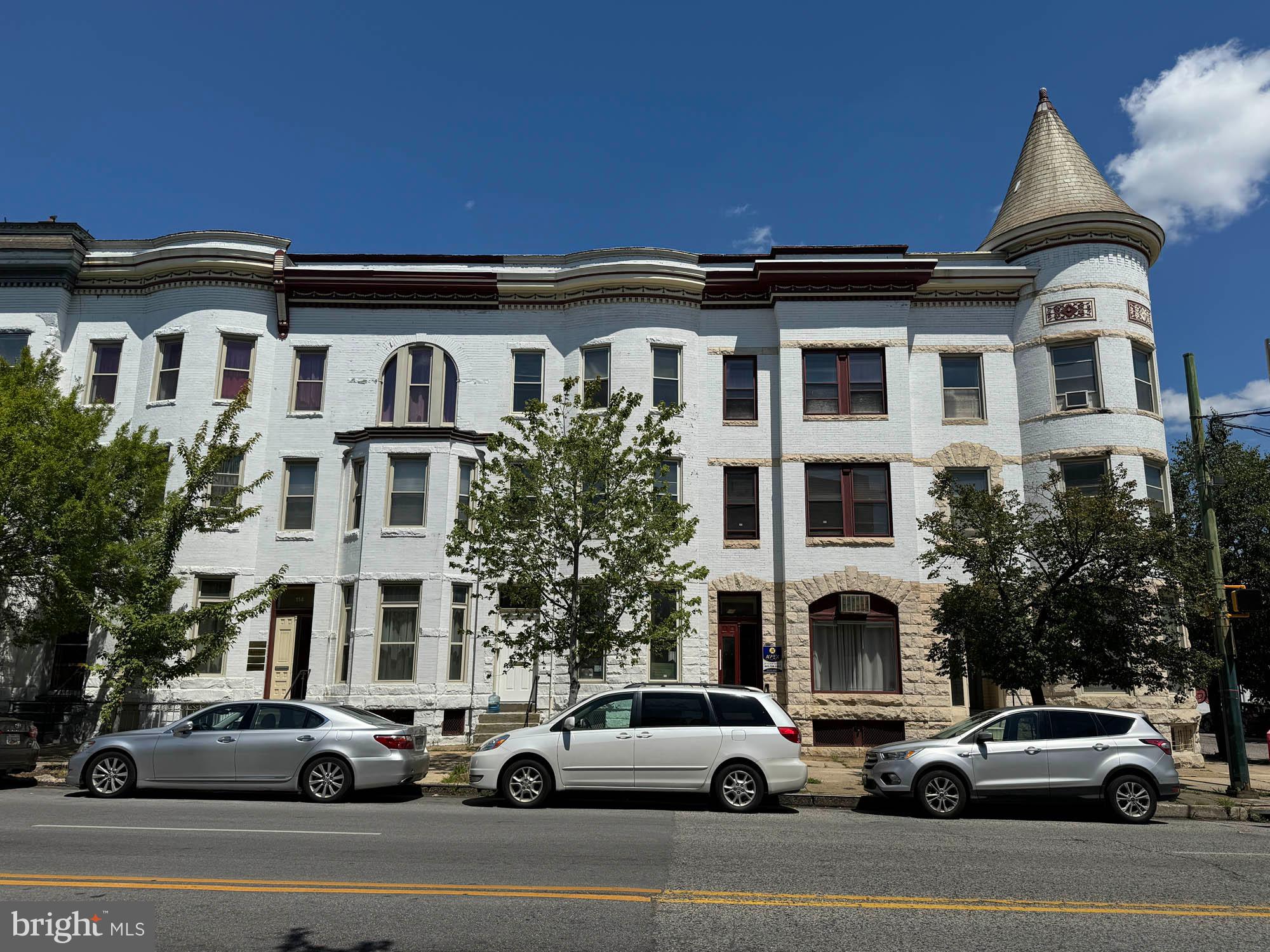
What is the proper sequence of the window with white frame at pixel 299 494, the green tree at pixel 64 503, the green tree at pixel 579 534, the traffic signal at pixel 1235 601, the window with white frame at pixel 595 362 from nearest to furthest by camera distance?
the traffic signal at pixel 1235 601, the green tree at pixel 579 534, the green tree at pixel 64 503, the window with white frame at pixel 299 494, the window with white frame at pixel 595 362

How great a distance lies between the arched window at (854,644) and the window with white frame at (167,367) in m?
16.2

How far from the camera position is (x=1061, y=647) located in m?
14.8

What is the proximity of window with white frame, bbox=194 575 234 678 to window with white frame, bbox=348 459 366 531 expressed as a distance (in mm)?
3050

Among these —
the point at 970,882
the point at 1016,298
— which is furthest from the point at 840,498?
the point at 970,882

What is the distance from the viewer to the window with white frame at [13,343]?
22.4 meters

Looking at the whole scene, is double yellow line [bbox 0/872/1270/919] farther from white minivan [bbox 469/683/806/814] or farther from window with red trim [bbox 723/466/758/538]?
window with red trim [bbox 723/466/758/538]

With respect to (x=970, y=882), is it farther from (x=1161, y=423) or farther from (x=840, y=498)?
(x=1161, y=423)

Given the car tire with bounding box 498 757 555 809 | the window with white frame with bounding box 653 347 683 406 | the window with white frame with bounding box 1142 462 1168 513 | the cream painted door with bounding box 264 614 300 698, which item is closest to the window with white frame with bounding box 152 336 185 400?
the cream painted door with bounding box 264 614 300 698

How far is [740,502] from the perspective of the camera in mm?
22062

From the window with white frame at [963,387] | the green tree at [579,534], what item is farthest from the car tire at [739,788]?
the window with white frame at [963,387]

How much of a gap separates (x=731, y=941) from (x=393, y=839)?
15.6 ft

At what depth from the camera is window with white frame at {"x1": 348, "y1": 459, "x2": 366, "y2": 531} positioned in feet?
71.6

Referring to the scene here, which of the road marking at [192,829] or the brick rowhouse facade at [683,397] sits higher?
the brick rowhouse facade at [683,397]

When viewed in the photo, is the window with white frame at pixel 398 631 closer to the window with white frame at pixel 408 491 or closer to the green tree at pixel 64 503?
the window with white frame at pixel 408 491
